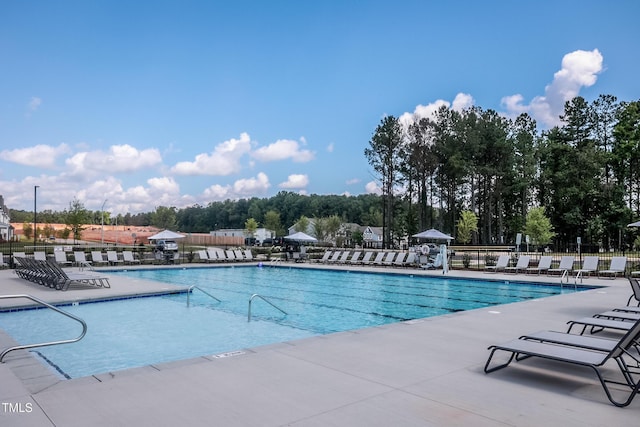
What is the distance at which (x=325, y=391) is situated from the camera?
383cm

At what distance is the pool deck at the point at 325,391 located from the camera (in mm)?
3234

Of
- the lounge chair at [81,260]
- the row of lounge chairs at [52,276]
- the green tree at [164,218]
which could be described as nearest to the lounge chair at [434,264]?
the row of lounge chairs at [52,276]

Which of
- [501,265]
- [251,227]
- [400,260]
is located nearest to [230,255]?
[400,260]

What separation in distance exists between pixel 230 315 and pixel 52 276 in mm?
5726

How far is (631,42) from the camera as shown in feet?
78.2

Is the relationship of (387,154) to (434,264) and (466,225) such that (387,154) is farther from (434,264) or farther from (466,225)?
(434,264)

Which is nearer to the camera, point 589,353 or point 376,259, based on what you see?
point 589,353

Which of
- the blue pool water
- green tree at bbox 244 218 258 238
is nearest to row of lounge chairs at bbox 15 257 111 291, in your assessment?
the blue pool water

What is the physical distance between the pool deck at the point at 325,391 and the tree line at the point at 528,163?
35.9 meters

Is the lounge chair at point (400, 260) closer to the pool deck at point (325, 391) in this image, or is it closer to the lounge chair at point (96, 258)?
the lounge chair at point (96, 258)

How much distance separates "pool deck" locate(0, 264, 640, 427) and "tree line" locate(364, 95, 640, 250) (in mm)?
35872

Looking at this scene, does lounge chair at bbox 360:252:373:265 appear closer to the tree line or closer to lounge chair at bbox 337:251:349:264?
lounge chair at bbox 337:251:349:264

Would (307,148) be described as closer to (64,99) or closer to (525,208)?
(64,99)

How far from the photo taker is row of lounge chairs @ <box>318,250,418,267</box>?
70.3 ft
